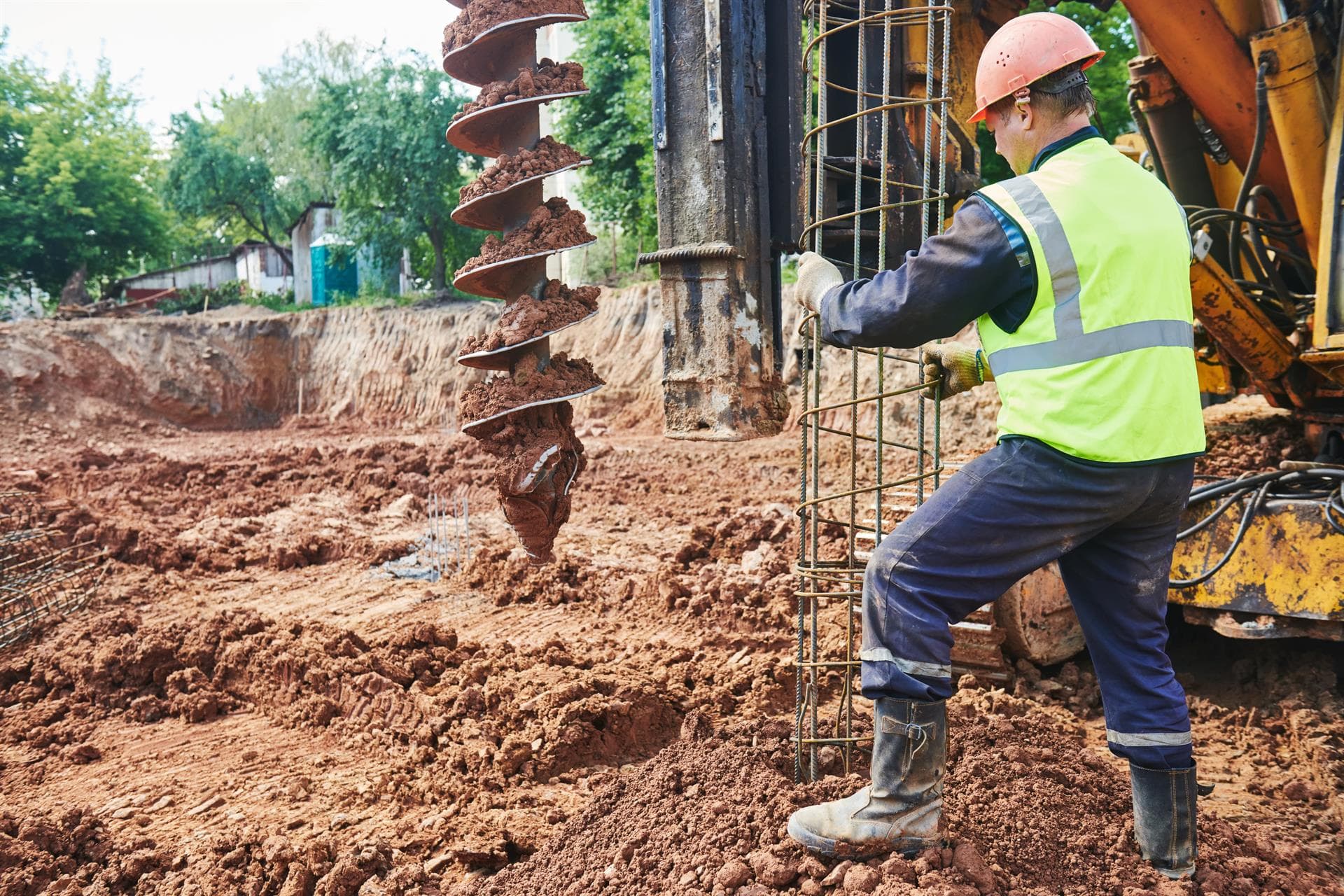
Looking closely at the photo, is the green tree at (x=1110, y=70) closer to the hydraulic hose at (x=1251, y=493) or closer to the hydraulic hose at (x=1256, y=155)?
the hydraulic hose at (x=1256, y=155)

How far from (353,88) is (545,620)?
2223 centimetres

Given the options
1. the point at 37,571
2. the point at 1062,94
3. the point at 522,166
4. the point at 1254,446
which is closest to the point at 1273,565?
the point at 1254,446

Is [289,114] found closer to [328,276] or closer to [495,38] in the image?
[328,276]

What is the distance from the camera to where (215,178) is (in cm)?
3219

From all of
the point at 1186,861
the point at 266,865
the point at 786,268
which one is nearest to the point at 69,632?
the point at 266,865

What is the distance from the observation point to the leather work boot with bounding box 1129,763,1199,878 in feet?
→ 9.52

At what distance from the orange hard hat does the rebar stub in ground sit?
1.52 meters

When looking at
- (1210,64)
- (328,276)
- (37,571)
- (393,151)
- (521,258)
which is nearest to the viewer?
(521,258)

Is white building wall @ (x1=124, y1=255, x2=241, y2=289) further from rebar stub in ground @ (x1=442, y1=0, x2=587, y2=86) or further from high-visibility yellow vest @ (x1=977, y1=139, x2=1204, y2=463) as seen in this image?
high-visibility yellow vest @ (x1=977, y1=139, x2=1204, y2=463)

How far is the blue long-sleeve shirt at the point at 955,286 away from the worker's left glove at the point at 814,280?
263 mm

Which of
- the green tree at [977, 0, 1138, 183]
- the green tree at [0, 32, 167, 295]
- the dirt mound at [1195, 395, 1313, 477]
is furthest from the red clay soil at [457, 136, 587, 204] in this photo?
the green tree at [0, 32, 167, 295]

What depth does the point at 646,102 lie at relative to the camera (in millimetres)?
17312

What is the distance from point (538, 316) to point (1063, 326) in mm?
1837

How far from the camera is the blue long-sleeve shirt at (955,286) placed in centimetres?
249
